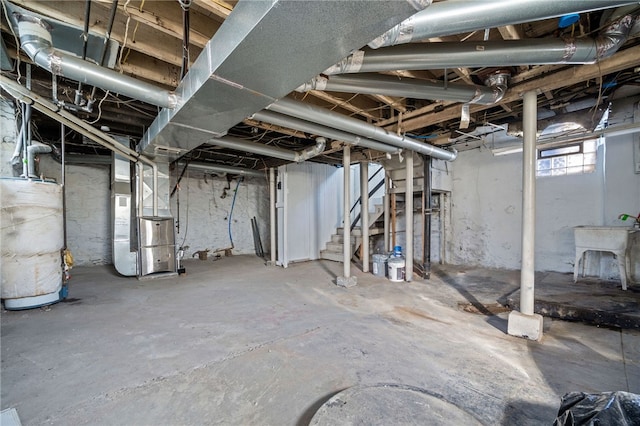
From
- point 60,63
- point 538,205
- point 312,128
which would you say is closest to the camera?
point 60,63

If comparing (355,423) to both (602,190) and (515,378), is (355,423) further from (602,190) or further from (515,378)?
(602,190)

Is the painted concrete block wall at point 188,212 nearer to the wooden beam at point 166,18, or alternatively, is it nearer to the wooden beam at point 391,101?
the wooden beam at point 166,18

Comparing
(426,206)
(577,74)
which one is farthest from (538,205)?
(577,74)

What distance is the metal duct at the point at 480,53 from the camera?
1.63 m

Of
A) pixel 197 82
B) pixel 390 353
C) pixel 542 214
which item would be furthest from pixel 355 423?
pixel 542 214

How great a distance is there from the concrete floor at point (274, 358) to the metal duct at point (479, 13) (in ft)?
6.33

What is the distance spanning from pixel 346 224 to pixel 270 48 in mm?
3045

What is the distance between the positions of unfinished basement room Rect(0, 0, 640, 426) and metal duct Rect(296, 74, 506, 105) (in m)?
0.02

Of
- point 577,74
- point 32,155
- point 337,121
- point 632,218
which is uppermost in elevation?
point 577,74

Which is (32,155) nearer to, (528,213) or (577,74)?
(528,213)

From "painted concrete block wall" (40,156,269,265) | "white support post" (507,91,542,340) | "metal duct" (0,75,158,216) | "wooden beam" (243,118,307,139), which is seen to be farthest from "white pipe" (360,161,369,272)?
"metal duct" (0,75,158,216)

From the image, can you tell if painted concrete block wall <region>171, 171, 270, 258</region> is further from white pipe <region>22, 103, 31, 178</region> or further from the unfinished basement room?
white pipe <region>22, 103, 31, 178</region>

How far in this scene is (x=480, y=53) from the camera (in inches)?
64.1

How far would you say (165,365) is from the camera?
5.93 ft
